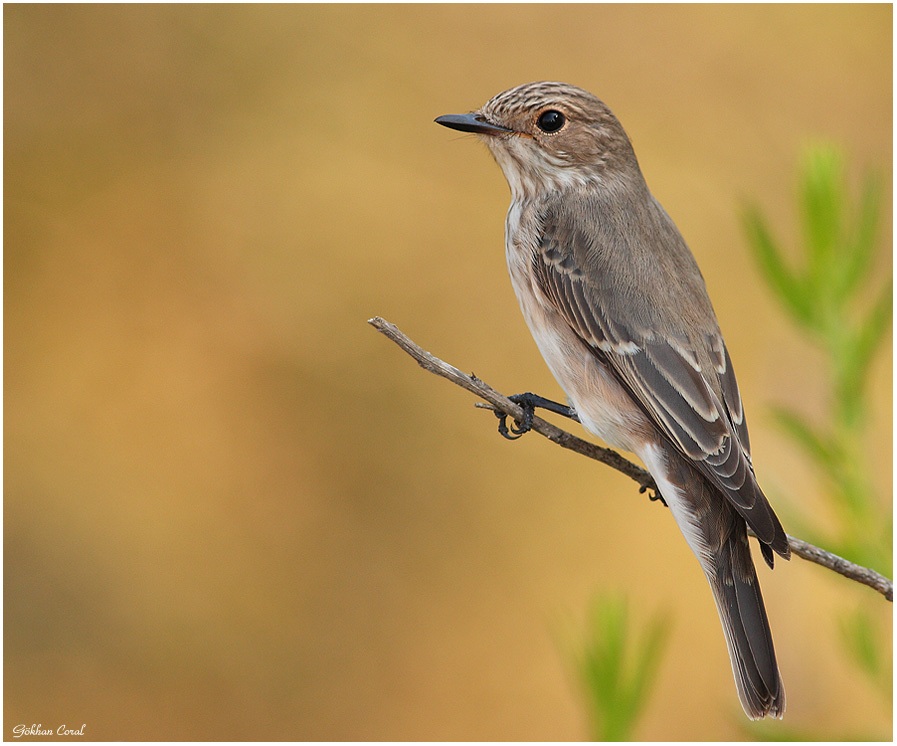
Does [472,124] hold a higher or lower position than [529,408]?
higher

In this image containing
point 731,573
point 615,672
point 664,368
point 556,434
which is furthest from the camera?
point 664,368

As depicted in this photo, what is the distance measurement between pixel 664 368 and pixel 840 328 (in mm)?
942

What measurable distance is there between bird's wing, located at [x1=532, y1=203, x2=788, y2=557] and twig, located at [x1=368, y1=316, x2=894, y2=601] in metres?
0.25

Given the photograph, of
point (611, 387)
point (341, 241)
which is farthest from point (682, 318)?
point (341, 241)

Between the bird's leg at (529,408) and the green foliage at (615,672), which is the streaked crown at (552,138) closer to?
the bird's leg at (529,408)

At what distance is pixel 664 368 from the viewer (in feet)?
10.8

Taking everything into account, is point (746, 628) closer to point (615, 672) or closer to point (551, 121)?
point (615, 672)

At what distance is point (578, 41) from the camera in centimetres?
588

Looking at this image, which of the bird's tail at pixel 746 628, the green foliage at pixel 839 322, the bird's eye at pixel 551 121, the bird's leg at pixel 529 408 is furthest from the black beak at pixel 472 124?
the bird's tail at pixel 746 628

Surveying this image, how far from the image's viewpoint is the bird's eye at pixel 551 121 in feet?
12.5

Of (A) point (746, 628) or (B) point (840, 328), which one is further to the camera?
(A) point (746, 628)

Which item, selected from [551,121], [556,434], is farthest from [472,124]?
[556,434]

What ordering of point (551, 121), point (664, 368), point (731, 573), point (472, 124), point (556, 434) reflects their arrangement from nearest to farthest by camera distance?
point (556, 434) < point (731, 573) < point (664, 368) < point (472, 124) < point (551, 121)

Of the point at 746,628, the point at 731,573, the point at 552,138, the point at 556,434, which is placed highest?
the point at 552,138
